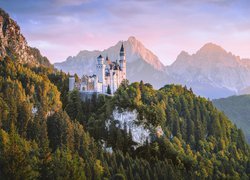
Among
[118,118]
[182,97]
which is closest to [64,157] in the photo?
[118,118]

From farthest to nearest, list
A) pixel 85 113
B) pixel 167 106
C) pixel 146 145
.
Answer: pixel 167 106
pixel 85 113
pixel 146 145

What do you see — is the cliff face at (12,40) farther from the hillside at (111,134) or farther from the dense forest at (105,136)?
the dense forest at (105,136)

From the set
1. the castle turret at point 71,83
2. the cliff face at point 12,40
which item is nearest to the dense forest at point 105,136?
the castle turret at point 71,83

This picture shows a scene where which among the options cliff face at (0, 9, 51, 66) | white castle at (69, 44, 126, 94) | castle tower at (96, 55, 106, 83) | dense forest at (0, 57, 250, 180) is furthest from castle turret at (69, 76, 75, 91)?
cliff face at (0, 9, 51, 66)

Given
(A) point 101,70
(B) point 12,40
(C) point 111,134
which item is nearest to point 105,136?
(C) point 111,134

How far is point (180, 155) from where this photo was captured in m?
109

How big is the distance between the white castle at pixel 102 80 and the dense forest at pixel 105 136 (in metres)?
3.67

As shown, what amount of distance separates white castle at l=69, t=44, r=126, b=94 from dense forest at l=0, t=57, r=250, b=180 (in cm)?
367

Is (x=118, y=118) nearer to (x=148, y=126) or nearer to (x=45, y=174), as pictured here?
(x=148, y=126)

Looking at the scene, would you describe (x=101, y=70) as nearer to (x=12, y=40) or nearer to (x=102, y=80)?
(x=102, y=80)

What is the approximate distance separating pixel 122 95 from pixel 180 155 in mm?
22420

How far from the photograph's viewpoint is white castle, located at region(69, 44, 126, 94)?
12838 cm

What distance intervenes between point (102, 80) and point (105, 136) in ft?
92.9

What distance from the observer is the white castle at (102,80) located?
5054 inches
